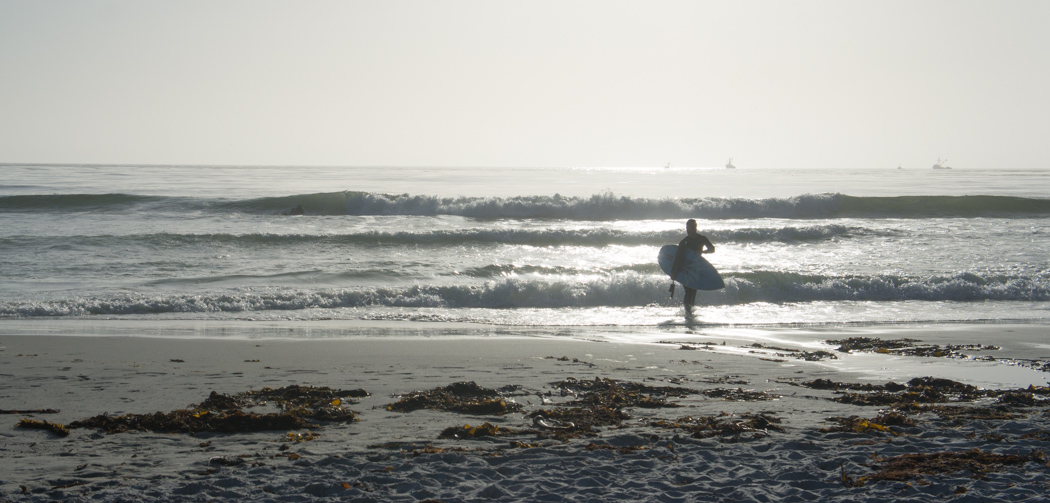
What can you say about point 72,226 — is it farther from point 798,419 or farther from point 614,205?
point 798,419

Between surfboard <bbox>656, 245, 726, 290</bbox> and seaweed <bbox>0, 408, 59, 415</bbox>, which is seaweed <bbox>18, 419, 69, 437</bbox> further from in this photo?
surfboard <bbox>656, 245, 726, 290</bbox>

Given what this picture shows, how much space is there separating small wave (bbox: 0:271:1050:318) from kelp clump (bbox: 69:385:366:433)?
5925mm

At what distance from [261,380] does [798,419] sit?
4.16 m

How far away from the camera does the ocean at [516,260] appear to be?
10.2 m

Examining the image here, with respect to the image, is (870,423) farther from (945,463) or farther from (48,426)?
(48,426)

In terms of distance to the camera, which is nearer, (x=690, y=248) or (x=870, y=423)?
(x=870, y=423)

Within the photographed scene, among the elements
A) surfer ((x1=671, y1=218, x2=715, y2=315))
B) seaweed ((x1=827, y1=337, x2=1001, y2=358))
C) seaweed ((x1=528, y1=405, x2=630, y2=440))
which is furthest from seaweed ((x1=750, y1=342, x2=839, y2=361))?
surfer ((x1=671, y1=218, x2=715, y2=315))

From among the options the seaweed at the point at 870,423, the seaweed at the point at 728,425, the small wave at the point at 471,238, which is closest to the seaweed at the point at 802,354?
the seaweed at the point at 870,423

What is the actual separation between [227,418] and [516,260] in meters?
11.6

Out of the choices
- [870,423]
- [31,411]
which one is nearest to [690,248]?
[870,423]

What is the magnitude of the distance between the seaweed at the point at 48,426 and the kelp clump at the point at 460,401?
191 cm

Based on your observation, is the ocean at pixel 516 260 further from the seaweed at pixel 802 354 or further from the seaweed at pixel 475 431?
the seaweed at pixel 475 431

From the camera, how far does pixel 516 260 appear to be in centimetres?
1555

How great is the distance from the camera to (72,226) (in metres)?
19.5
